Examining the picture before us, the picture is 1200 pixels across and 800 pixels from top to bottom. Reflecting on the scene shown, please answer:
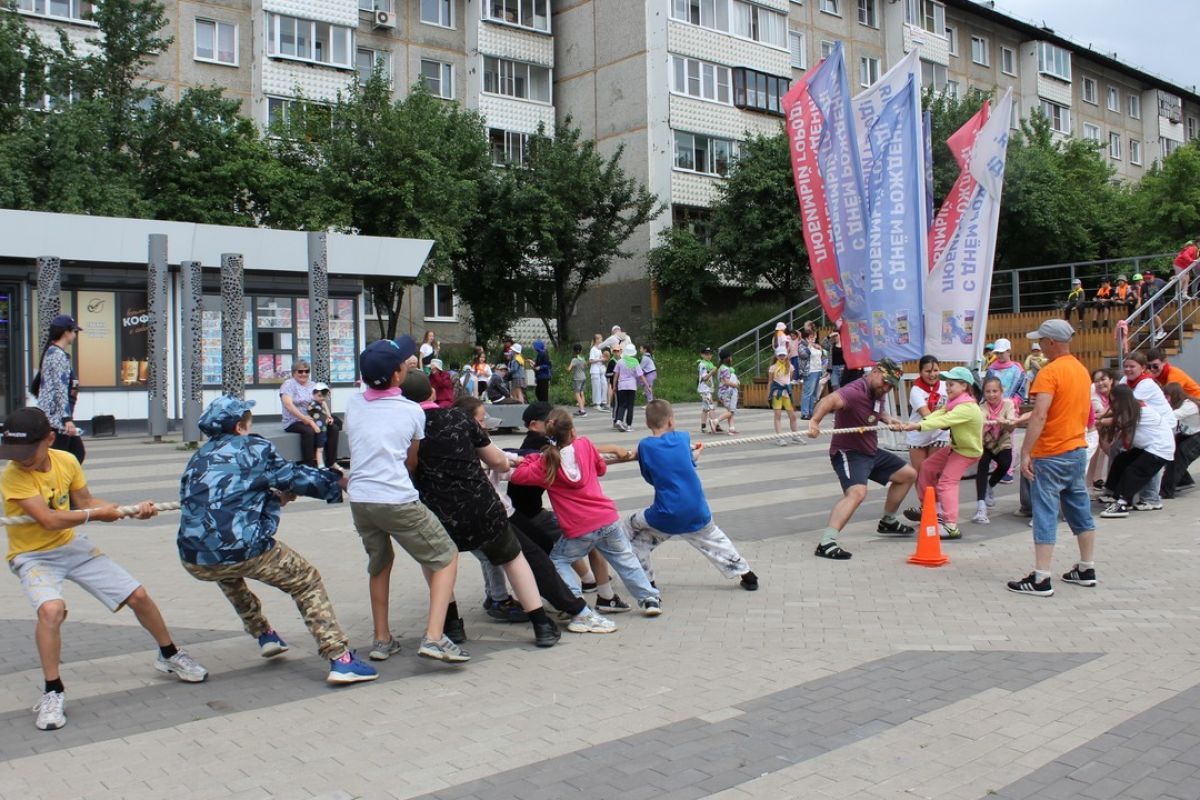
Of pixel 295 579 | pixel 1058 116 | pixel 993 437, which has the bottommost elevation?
pixel 295 579

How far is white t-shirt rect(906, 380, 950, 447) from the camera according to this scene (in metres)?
9.42

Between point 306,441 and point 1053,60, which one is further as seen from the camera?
point 1053,60

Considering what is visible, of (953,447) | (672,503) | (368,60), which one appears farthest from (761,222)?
(672,503)

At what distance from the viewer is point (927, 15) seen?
49219 mm

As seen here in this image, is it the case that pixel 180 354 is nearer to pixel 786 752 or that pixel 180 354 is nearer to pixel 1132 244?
pixel 786 752

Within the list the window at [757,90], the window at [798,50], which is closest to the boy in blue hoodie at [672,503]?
the window at [757,90]

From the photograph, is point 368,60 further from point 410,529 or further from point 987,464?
point 410,529

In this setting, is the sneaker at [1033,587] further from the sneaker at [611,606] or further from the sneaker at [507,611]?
the sneaker at [507,611]

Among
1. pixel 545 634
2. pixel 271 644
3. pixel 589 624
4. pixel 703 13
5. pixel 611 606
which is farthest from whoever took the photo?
pixel 703 13

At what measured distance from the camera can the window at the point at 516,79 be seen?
41.4m

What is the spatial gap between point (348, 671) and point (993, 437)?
6845 millimetres

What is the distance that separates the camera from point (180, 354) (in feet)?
68.9

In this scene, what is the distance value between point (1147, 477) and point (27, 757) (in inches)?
384

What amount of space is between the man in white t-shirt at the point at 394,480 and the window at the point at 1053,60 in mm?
58081
